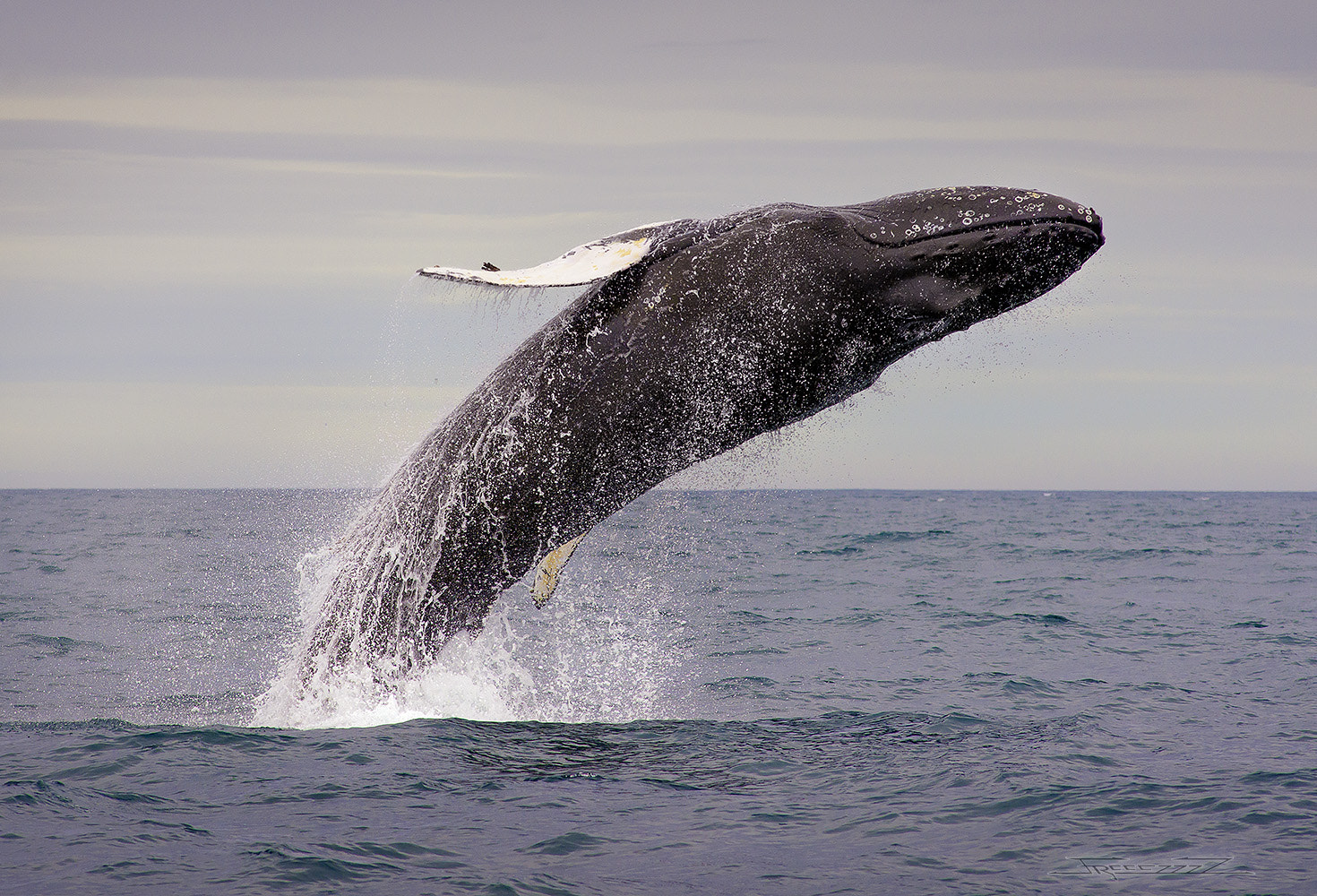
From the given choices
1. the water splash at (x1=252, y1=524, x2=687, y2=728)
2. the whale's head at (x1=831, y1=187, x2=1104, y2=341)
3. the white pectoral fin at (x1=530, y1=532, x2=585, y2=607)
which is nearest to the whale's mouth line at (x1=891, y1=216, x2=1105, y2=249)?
the whale's head at (x1=831, y1=187, x2=1104, y2=341)

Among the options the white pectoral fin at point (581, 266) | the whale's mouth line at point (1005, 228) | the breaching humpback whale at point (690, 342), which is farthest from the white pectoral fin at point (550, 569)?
the whale's mouth line at point (1005, 228)

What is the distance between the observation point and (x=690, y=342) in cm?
823

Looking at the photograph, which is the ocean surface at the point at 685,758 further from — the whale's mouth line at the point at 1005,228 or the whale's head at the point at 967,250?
the whale's mouth line at the point at 1005,228

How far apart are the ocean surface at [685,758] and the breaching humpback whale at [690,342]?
5.38ft

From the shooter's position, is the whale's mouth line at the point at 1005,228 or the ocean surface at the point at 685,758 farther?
the whale's mouth line at the point at 1005,228

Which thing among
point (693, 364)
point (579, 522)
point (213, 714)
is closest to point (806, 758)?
point (579, 522)

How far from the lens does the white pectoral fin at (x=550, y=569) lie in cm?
947

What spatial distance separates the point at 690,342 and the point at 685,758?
312 cm

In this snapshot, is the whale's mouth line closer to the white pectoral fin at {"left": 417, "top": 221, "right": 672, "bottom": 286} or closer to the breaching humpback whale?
the breaching humpback whale

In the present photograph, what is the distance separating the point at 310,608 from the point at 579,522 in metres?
2.68

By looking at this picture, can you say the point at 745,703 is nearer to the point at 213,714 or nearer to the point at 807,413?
the point at 807,413

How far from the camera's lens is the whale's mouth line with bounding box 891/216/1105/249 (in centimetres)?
781

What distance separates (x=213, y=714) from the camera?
1096 cm

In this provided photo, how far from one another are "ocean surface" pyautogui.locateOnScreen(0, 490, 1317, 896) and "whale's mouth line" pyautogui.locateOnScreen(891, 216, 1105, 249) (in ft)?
12.3
